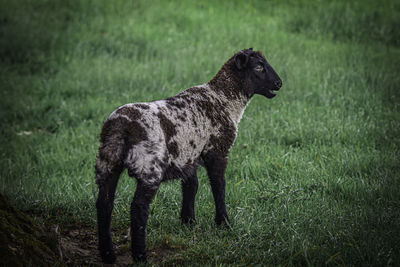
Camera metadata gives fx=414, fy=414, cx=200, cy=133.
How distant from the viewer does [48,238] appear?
3590 mm

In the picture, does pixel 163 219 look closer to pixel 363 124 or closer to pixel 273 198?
pixel 273 198

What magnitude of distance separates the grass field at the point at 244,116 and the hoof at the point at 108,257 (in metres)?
0.48

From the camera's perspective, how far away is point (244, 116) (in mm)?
7992

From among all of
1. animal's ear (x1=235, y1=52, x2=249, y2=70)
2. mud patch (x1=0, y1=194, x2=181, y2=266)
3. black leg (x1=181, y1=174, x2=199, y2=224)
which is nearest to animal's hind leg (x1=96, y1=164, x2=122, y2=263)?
mud patch (x1=0, y1=194, x2=181, y2=266)

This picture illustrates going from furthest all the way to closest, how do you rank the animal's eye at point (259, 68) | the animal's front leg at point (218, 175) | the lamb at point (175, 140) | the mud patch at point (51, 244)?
the animal's eye at point (259, 68) → the animal's front leg at point (218, 175) → the lamb at point (175, 140) → the mud patch at point (51, 244)

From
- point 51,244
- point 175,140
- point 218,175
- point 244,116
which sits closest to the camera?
Answer: point 51,244

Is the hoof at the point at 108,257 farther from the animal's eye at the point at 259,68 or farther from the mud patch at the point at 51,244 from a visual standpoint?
the animal's eye at the point at 259,68

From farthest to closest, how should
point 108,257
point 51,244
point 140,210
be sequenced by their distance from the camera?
1. point 108,257
2. point 140,210
3. point 51,244

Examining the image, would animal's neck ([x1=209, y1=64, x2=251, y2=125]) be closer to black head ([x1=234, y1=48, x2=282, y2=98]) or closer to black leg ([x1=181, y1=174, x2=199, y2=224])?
black head ([x1=234, y1=48, x2=282, y2=98])

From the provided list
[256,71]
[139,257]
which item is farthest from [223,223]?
[256,71]

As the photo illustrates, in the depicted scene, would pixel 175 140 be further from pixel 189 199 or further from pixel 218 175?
pixel 189 199

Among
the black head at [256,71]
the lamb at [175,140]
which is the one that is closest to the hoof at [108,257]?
the lamb at [175,140]

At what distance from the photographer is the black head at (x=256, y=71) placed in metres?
4.67

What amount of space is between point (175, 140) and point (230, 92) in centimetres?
109
